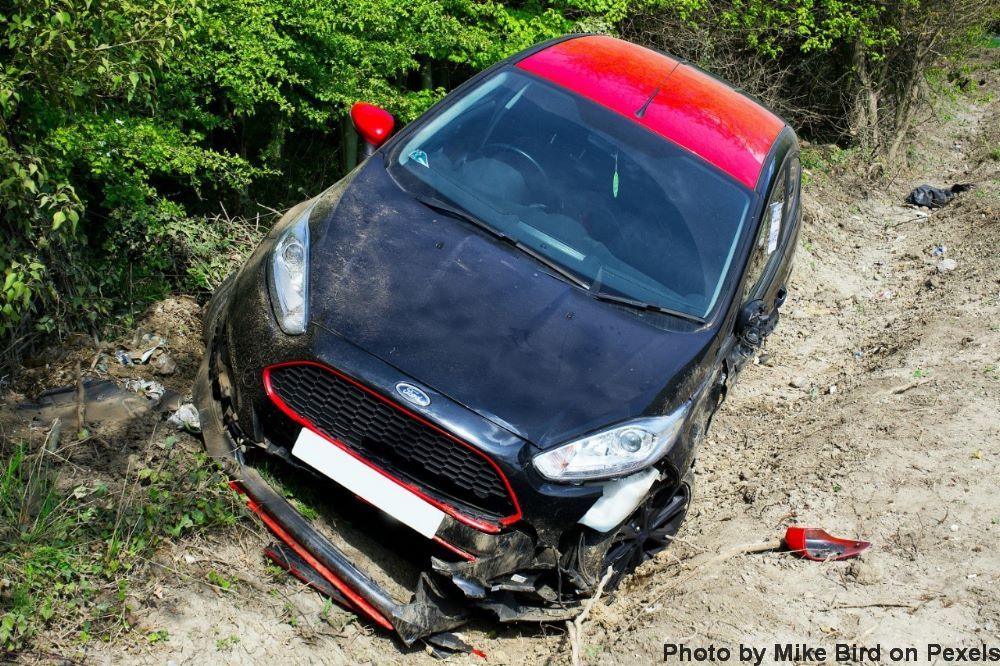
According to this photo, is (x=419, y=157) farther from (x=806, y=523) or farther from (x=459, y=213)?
(x=806, y=523)

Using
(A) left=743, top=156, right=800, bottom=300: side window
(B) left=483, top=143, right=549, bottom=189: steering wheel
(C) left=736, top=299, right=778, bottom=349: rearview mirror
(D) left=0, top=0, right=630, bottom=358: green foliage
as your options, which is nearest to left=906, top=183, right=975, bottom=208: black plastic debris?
(D) left=0, top=0, right=630, bottom=358: green foliage

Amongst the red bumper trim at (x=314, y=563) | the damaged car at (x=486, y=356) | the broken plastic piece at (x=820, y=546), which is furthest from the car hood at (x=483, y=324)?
the broken plastic piece at (x=820, y=546)

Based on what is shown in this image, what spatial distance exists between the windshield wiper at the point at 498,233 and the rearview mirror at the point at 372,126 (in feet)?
2.24

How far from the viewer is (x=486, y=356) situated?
3.59 metres

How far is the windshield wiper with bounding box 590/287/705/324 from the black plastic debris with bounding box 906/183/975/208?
303 inches

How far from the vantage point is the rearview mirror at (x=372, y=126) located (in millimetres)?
4809

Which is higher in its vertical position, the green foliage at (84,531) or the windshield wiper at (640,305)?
the windshield wiper at (640,305)

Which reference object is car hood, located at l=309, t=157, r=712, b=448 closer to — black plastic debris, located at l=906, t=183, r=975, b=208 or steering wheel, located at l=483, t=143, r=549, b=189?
steering wheel, located at l=483, t=143, r=549, b=189

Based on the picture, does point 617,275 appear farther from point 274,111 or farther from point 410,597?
point 274,111

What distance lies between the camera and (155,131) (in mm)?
5055

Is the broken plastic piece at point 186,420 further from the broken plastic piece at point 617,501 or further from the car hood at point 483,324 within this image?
the broken plastic piece at point 617,501

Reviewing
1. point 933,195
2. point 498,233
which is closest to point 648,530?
point 498,233

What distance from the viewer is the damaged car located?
3424 mm

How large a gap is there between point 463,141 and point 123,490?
2.24m
